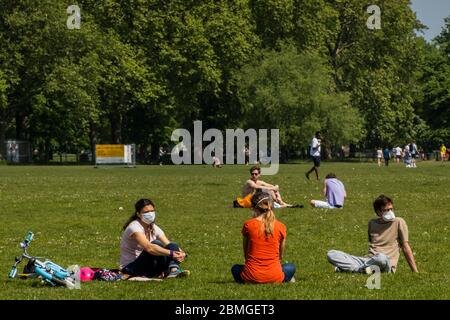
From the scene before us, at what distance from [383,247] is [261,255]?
2.53 meters

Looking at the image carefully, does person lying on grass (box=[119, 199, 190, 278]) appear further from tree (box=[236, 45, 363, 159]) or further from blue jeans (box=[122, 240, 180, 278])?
tree (box=[236, 45, 363, 159])

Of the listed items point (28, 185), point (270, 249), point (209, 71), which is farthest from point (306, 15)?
point (270, 249)

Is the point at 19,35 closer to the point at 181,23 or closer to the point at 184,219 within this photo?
the point at 181,23

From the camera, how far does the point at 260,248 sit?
44.4 feet

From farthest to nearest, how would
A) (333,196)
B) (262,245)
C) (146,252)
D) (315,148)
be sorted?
(315,148), (333,196), (146,252), (262,245)

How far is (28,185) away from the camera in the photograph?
40.2 m

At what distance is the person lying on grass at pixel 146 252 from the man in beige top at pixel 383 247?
2427mm

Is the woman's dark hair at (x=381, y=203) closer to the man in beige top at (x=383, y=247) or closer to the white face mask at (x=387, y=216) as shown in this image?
A: the man in beige top at (x=383, y=247)

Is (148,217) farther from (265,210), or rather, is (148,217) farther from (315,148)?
(315,148)

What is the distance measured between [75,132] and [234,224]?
3281 inches

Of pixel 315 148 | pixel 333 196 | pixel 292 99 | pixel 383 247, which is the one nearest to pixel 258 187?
pixel 333 196

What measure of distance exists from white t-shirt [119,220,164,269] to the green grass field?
0.85 m
